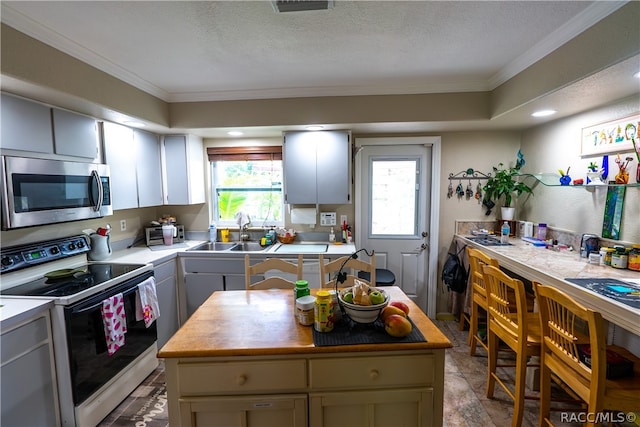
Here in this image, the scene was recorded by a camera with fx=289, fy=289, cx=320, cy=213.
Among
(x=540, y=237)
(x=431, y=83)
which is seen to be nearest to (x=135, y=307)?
(x=431, y=83)

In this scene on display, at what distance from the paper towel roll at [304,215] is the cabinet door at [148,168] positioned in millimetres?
1415

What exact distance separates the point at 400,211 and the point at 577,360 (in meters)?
2.07

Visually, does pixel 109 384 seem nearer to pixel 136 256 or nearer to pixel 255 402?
pixel 136 256

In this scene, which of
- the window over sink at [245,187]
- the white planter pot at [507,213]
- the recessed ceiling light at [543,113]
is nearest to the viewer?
the recessed ceiling light at [543,113]

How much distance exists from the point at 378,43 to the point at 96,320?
2503 millimetres

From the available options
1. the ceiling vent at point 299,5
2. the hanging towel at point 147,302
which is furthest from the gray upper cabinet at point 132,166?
the ceiling vent at point 299,5

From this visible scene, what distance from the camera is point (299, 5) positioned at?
1.44 m

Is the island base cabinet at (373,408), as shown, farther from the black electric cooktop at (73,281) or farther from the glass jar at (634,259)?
the glass jar at (634,259)

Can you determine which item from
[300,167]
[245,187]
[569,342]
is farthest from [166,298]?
[569,342]

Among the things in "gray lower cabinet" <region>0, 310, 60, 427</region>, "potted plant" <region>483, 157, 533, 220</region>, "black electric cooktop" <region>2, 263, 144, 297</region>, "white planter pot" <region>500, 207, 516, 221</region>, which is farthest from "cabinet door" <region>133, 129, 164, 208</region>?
"white planter pot" <region>500, 207, 516, 221</region>

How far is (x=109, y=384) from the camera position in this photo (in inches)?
76.4

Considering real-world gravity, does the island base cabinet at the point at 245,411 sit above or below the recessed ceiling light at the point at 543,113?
below

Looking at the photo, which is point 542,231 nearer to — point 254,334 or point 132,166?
point 254,334

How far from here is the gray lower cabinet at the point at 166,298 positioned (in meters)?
2.60
